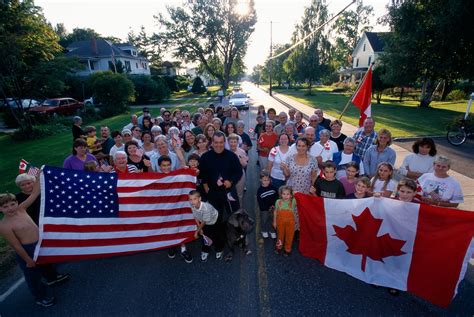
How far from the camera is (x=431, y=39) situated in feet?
58.5

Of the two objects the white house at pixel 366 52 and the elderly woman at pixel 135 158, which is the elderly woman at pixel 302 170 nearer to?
the elderly woman at pixel 135 158

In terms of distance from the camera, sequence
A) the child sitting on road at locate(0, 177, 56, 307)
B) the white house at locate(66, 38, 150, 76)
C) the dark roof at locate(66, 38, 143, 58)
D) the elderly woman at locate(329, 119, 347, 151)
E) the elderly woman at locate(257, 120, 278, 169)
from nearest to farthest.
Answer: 1. the child sitting on road at locate(0, 177, 56, 307)
2. the elderly woman at locate(329, 119, 347, 151)
3. the elderly woman at locate(257, 120, 278, 169)
4. the white house at locate(66, 38, 150, 76)
5. the dark roof at locate(66, 38, 143, 58)

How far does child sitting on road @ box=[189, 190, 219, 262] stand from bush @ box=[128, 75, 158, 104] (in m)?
31.9

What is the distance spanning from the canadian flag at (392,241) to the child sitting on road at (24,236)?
3965mm

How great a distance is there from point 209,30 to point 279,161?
4424 cm

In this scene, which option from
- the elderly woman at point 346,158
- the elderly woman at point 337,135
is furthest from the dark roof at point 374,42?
the elderly woman at point 346,158

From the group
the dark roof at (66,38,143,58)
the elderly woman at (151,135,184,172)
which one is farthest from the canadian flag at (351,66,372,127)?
the dark roof at (66,38,143,58)

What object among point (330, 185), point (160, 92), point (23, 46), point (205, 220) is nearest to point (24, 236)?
point (205, 220)

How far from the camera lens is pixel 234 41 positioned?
45.7 metres

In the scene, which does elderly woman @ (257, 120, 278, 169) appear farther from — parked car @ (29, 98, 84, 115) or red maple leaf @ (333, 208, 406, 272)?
parked car @ (29, 98, 84, 115)

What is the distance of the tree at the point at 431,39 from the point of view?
15.1 metres

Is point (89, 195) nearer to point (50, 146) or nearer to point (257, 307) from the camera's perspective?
point (257, 307)

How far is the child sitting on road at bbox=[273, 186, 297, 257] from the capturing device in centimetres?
437

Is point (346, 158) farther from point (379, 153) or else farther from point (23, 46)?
point (23, 46)
